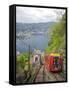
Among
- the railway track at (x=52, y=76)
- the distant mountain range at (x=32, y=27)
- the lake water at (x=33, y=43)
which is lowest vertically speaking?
the railway track at (x=52, y=76)

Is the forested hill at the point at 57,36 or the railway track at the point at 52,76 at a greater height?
the forested hill at the point at 57,36

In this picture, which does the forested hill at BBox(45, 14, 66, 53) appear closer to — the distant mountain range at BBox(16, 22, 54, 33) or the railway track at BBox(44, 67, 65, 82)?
the distant mountain range at BBox(16, 22, 54, 33)

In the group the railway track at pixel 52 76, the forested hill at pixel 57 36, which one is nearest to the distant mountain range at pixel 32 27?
the forested hill at pixel 57 36

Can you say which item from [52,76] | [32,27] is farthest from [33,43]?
[52,76]

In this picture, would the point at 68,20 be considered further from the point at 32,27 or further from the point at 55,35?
the point at 32,27

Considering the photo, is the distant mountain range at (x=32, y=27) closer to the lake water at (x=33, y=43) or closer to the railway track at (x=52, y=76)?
the lake water at (x=33, y=43)

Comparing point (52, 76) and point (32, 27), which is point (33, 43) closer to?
point (32, 27)

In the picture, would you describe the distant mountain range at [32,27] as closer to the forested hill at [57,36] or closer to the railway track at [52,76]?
the forested hill at [57,36]
